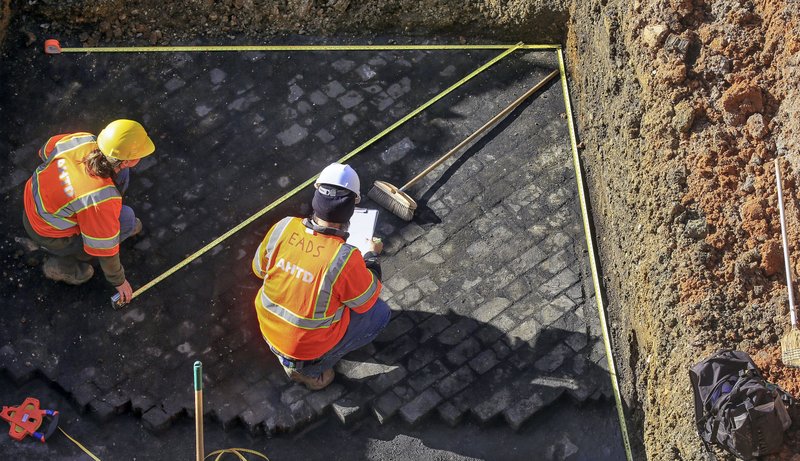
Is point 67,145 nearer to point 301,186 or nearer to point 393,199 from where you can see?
point 301,186

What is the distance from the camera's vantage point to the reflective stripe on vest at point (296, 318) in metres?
7.23

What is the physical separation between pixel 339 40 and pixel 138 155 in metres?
3.15

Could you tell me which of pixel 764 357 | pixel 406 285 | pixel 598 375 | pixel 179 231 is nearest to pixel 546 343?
pixel 598 375

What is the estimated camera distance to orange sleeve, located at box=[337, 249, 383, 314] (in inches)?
281

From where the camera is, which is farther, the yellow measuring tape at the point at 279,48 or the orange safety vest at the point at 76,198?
the yellow measuring tape at the point at 279,48

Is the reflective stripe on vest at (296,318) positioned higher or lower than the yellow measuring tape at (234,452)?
higher

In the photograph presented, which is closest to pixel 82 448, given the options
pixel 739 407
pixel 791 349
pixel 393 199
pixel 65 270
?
pixel 65 270

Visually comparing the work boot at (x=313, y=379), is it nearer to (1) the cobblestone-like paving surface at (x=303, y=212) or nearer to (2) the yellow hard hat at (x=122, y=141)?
(1) the cobblestone-like paving surface at (x=303, y=212)

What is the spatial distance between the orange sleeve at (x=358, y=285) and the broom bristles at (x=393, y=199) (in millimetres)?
1333

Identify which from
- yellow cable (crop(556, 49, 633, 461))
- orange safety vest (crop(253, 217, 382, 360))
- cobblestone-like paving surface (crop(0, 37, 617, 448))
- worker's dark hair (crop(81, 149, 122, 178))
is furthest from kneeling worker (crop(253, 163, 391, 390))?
yellow cable (crop(556, 49, 633, 461))

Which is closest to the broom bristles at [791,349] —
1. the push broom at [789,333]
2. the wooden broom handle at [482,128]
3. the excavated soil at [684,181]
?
the push broom at [789,333]

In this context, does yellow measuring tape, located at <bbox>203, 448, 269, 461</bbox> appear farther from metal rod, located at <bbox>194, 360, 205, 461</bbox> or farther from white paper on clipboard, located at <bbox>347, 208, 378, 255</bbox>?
white paper on clipboard, located at <bbox>347, 208, 378, 255</bbox>

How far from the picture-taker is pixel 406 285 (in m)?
8.37

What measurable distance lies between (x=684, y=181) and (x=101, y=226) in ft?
14.6
